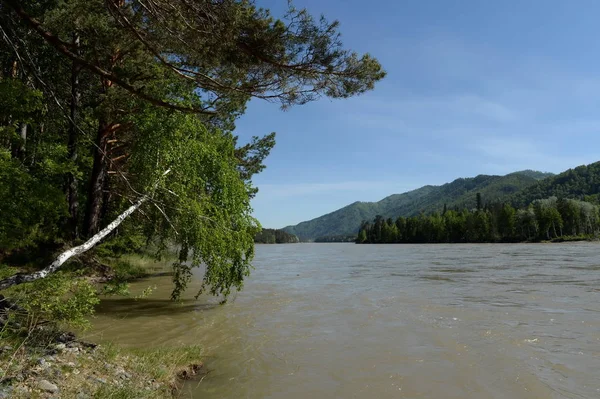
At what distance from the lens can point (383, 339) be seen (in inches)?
403

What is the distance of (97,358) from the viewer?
6.67m

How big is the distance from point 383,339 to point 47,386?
25.1 ft

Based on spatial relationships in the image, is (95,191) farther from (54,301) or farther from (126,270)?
(54,301)

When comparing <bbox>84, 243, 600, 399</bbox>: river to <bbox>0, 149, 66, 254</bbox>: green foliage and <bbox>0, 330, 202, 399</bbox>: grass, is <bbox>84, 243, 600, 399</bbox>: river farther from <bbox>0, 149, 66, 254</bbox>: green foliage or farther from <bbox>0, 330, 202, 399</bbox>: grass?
<bbox>0, 149, 66, 254</bbox>: green foliage

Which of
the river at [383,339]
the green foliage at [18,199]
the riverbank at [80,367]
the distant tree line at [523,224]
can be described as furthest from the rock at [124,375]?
the distant tree line at [523,224]

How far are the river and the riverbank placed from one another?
575 mm

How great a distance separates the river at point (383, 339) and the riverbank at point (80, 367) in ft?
1.89

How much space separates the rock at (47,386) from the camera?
4875 mm

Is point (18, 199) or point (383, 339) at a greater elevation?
point (18, 199)

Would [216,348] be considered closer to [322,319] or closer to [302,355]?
[302,355]

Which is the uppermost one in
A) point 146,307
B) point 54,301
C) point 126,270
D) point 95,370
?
point 54,301

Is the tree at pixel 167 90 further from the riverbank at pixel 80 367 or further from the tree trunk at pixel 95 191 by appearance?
the riverbank at pixel 80 367

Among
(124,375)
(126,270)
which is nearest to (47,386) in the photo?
(124,375)

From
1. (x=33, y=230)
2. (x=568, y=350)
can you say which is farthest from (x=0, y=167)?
(x=568, y=350)
